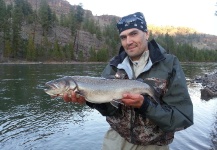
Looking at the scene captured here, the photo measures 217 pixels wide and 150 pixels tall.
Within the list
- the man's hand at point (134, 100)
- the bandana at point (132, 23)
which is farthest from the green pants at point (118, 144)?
the bandana at point (132, 23)

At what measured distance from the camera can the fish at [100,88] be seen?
3.78 meters

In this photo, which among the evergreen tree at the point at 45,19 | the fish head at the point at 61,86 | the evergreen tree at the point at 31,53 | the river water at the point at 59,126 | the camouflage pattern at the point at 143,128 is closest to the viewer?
the camouflage pattern at the point at 143,128

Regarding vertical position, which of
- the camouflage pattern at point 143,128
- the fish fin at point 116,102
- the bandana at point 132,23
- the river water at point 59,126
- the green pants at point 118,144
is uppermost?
the bandana at point 132,23

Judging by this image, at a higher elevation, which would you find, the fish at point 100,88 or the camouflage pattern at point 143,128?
the fish at point 100,88

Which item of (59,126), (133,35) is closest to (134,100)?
(133,35)

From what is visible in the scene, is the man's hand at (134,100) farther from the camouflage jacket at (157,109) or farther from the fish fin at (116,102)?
Result: the fish fin at (116,102)

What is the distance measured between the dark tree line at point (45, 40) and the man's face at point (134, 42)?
68.7 metres

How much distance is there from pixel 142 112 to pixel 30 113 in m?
14.9

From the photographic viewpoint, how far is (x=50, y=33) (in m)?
97.4

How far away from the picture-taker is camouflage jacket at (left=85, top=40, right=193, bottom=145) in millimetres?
3402

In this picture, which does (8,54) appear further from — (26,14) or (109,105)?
(109,105)

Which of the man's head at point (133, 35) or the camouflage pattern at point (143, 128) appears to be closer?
the camouflage pattern at point (143, 128)

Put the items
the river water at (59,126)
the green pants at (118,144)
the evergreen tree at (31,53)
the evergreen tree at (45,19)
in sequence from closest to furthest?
the green pants at (118,144) → the river water at (59,126) → the evergreen tree at (31,53) → the evergreen tree at (45,19)

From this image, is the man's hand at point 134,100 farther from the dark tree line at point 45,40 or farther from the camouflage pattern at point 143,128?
the dark tree line at point 45,40
